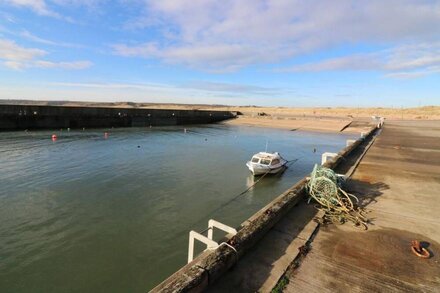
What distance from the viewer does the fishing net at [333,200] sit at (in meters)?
8.86

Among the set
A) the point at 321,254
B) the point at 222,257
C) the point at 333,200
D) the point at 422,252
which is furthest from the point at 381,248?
the point at 222,257

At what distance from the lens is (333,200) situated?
991cm

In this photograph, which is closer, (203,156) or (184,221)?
(184,221)

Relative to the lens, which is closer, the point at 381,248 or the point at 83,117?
the point at 381,248

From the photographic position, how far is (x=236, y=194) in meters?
18.8

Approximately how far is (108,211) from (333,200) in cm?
1139

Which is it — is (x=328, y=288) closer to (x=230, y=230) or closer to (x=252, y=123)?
(x=230, y=230)

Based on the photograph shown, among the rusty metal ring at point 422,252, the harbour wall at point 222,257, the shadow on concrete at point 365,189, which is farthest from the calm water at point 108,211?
the rusty metal ring at point 422,252

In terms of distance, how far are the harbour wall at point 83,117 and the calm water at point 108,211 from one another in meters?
19.5

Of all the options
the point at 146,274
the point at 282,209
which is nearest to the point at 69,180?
the point at 146,274

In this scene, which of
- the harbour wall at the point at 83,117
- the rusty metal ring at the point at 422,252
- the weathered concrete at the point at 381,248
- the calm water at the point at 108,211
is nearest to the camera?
the weathered concrete at the point at 381,248

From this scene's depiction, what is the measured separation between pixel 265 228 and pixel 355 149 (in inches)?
751

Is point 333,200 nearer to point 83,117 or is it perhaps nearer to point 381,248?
point 381,248

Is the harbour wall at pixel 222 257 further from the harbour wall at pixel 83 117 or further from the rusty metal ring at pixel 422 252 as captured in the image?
the harbour wall at pixel 83 117
